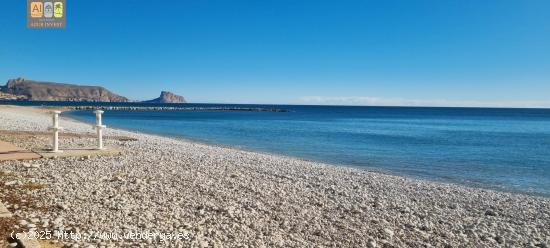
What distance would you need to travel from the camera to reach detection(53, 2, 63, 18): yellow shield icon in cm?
1706

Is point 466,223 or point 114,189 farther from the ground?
point 114,189

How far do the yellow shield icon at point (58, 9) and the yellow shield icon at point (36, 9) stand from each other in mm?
551

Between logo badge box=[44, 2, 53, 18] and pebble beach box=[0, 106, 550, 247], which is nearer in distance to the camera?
pebble beach box=[0, 106, 550, 247]

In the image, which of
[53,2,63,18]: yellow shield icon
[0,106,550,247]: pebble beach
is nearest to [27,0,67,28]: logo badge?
[53,2,63,18]: yellow shield icon

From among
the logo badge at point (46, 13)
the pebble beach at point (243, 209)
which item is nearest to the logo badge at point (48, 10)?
the logo badge at point (46, 13)

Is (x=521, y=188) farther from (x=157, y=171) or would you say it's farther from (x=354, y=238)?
(x=157, y=171)

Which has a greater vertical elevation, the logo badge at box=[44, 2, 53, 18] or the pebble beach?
the logo badge at box=[44, 2, 53, 18]

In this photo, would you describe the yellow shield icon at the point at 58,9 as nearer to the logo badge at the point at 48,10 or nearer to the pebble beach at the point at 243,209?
the logo badge at the point at 48,10

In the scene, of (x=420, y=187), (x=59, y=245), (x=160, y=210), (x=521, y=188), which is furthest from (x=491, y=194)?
(x=59, y=245)

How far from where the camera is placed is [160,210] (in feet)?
23.7

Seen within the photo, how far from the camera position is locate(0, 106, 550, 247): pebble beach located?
6.15 meters

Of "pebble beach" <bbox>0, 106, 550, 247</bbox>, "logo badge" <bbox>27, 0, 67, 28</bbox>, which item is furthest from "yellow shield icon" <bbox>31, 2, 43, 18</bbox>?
"pebble beach" <bbox>0, 106, 550, 247</bbox>

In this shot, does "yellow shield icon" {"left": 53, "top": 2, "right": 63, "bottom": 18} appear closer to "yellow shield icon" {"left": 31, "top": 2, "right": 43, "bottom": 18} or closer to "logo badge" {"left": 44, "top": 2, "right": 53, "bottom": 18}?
"logo badge" {"left": 44, "top": 2, "right": 53, "bottom": 18}

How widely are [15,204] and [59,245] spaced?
2268 millimetres
